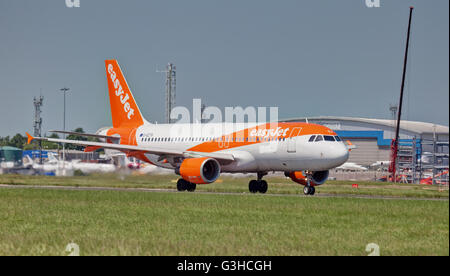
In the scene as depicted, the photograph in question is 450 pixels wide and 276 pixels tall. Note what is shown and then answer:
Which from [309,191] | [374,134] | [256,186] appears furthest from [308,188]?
[374,134]

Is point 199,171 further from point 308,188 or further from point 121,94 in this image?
point 121,94

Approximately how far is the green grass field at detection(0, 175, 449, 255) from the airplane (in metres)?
7.66

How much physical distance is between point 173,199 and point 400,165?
6086cm

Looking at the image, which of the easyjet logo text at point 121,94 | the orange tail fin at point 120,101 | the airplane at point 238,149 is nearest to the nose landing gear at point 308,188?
the airplane at point 238,149

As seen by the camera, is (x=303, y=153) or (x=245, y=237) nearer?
(x=245, y=237)

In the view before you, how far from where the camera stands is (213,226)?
58.6 ft

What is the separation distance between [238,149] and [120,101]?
12.2m

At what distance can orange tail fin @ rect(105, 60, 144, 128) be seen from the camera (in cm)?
4794

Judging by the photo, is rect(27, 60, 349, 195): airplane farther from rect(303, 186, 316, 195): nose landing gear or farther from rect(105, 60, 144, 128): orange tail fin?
rect(105, 60, 144, 128): orange tail fin

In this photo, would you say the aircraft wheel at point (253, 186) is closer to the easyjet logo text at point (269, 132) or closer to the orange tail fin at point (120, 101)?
the easyjet logo text at point (269, 132)

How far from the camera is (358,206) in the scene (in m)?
25.5

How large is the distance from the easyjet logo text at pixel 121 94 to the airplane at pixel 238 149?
162 cm
